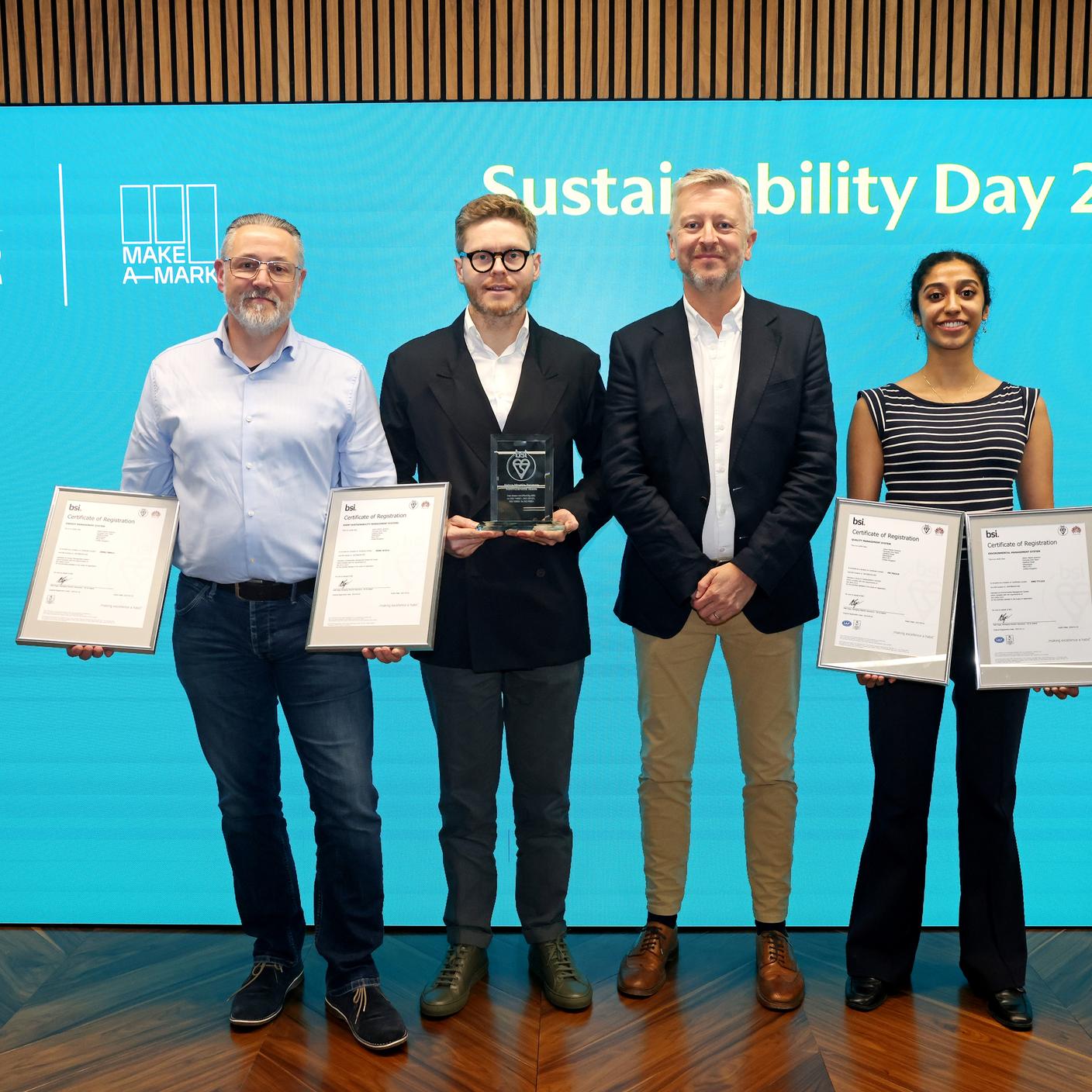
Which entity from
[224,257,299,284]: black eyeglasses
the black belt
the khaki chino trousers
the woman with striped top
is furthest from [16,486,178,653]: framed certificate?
the woman with striped top

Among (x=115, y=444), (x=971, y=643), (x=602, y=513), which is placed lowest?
(x=971, y=643)

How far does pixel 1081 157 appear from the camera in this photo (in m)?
3.11

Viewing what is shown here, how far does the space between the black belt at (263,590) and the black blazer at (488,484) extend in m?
0.35

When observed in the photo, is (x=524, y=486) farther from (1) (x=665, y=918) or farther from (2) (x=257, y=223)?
(1) (x=665, y=918)

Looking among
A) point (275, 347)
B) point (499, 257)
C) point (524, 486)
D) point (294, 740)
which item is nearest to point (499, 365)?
point (499, 257)

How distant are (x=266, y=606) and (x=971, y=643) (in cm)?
163

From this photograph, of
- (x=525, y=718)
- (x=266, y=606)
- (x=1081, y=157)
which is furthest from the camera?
(x=1081, y=157)

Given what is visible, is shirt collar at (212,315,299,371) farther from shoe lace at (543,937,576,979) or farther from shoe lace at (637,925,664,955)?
shoe lace at (637,925,664,955)

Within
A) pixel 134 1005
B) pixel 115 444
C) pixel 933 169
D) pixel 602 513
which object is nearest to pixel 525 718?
pixel 602 513

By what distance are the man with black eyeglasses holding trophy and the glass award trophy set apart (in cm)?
3

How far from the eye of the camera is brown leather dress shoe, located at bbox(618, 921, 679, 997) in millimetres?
2678

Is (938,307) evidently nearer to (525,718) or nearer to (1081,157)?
(1081,157)

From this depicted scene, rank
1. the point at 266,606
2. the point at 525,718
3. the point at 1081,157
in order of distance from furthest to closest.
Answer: the point at 1081,157 < the point at 525,718 < the point at 266,606

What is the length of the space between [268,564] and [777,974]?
1604mm
